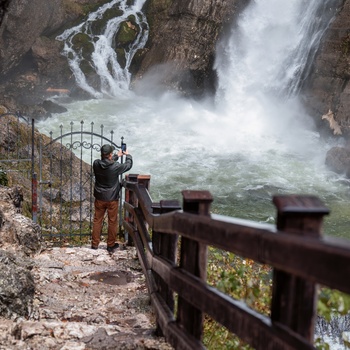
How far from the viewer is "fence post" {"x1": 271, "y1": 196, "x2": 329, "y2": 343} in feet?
6.20

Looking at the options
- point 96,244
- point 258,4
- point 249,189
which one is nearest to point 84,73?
point 258,4

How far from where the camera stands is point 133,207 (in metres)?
7.42

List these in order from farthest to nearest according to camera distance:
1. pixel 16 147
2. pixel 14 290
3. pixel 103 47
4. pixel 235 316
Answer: pixel 103 47
pixel 16 147
pixel 14 290
pixel 235 316

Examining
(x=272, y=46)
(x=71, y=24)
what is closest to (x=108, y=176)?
(x=272, y=46)

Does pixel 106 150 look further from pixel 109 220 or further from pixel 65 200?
pixel 65 200

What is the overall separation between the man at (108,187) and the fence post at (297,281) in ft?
19.3

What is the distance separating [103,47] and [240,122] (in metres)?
9.18

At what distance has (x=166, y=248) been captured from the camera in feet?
13.2

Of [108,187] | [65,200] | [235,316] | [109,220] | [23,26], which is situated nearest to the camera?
[235,316]

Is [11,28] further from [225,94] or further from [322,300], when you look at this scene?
[322,300]

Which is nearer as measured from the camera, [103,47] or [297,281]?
[297,281]

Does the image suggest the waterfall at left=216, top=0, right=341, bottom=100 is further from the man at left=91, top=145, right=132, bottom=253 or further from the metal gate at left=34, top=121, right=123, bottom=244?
the man at left=91, top=145, right=132, bottom=253

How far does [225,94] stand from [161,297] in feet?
80.1

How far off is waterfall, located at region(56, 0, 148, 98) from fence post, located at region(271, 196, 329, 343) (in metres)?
26.7
